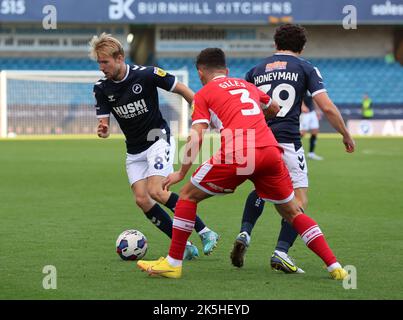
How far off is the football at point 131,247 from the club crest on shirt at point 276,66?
1.84m

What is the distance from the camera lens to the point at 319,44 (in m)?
39.6

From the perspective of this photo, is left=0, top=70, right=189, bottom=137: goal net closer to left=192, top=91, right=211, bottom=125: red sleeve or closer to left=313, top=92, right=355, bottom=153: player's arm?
left=313, top=92, right=355, bottom=153: player's arm

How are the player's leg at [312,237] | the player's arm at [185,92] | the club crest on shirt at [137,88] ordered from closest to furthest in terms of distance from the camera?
the player's leg at [312,237] < the player's arm at [185,92] < the club crest on shirt at [137,88]

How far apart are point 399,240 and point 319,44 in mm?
31694

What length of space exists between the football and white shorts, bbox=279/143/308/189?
1438 millimetres

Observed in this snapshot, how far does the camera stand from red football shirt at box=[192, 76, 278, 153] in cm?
628

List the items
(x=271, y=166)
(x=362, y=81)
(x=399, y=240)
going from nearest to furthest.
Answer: (x=271, y=166) → (x=399, y=240) → (x=362, y=81)

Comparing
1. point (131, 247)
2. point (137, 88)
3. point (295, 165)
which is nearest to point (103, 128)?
point (137, 88)

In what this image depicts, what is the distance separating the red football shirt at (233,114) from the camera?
20.6 ft

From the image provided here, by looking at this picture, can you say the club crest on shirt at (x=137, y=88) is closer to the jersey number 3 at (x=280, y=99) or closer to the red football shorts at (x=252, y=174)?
the jersey number 3 at (x=280, y=99)

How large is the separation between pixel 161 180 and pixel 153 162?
0.59 feet

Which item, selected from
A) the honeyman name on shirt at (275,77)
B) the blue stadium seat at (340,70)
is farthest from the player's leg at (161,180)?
the blue stadium seat at (340,70)
